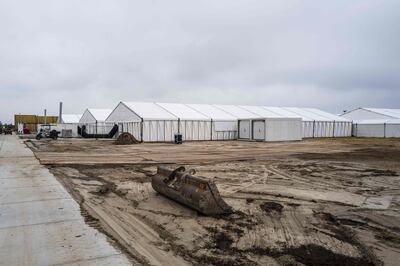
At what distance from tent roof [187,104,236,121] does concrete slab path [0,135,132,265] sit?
37.9 metres

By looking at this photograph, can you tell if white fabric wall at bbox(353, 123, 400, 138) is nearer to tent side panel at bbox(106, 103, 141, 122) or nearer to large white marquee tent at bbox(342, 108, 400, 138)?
large white marquee tent at bbox(342, 108, 400, 138)

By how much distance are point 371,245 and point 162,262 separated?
131 inches

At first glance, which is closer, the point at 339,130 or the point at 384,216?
the point at 384,216

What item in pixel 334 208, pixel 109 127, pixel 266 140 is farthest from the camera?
pixel 109 127

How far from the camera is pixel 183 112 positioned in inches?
1795

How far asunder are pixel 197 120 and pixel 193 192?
120 ft

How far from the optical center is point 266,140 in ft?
135

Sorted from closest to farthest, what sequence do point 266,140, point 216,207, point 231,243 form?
point 231,243
point 216,207
point 266,140

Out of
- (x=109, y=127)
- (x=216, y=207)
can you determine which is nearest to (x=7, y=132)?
(x=109, y=127)

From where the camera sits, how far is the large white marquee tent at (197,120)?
134ft

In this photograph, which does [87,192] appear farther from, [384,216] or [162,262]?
[384,216]

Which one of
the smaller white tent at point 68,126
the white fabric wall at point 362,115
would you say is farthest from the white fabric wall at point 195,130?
the white fabric wall at point 362,115

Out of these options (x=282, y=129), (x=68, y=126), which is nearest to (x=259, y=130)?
(x=282, y=129)

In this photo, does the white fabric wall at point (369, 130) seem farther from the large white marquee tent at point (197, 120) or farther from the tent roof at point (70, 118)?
the tent roof at point (70, 118)
